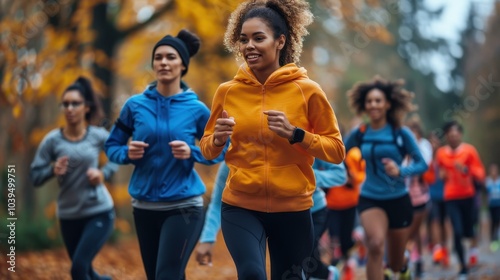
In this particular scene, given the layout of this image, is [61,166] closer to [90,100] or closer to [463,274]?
[90,100]

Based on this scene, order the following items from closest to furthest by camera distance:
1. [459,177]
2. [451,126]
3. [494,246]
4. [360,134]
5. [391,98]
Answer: [360,134], [391,98], [459,177], [451,126], [494,246]

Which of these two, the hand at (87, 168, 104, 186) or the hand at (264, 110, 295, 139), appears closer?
the hand at (264, 110, 295, 139)

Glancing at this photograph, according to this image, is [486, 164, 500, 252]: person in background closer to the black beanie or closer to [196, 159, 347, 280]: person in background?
[196, 159, 347, 280]: person in background

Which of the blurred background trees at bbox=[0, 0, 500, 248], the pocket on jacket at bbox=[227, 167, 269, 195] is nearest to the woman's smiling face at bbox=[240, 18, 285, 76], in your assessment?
the pocket on jacket at bbox=[227, 167, 269, 195]

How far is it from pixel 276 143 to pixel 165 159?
1274 mm

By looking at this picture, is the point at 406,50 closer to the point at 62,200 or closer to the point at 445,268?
the point at 445,268

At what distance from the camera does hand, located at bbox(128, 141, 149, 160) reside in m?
5.42

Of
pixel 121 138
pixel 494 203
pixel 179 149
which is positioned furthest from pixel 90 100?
pixel 494 203

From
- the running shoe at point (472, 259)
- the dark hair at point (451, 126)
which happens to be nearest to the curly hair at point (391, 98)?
the dark hair at point (451, 126)

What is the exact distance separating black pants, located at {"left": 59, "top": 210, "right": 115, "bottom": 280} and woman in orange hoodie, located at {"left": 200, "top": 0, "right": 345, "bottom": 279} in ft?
7.01

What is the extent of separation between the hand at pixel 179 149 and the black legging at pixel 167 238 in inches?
16.3

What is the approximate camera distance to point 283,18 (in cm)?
482

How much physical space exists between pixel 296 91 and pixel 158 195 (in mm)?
1463

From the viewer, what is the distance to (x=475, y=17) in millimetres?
37938
